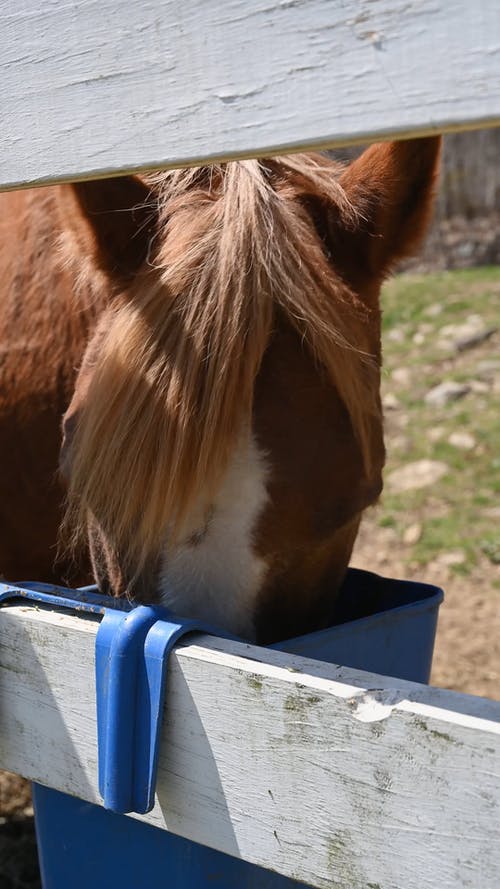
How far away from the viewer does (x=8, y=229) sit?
2182 mm

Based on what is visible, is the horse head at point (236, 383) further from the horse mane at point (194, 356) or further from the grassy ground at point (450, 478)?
the grassy ground at point (450, 478)

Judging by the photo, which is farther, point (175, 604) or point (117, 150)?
point (175, 604)

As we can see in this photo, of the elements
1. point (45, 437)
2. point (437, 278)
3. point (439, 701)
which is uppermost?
point (439, 701)

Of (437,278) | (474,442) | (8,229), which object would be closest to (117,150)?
(8,229)

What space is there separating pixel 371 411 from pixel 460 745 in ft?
2.55

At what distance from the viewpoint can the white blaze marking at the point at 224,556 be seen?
1378 millimetres

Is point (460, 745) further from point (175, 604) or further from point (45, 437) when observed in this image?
point (45, 437)

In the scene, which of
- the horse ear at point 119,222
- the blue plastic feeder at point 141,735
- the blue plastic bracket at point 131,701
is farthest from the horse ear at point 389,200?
the blue plastic bracket at point 131,701

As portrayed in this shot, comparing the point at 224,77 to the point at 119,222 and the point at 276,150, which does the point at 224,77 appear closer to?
the point at 276,150

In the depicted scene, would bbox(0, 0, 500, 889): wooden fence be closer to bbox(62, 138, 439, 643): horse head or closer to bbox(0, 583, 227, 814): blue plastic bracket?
bbox(0, 583, 227, 814): blue plastic bracket

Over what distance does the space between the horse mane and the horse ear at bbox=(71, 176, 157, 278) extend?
0.06 metres

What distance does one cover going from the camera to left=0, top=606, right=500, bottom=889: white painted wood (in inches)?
33.3

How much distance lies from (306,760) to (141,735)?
227mm

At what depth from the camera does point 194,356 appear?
53.0 inches
